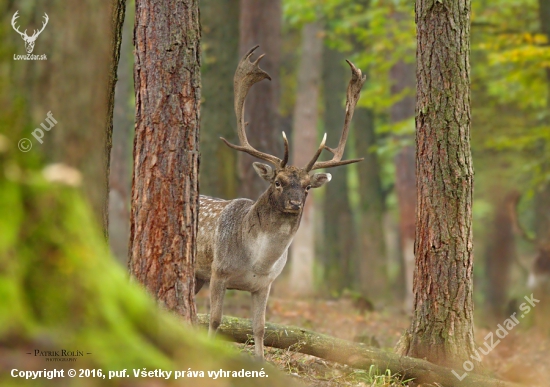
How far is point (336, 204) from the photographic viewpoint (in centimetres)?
2356

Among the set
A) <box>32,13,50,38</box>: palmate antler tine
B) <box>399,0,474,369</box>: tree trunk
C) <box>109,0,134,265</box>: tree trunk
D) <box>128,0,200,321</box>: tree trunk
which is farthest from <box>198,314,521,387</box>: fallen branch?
<box>109,0,134,265</box>: tree trunk

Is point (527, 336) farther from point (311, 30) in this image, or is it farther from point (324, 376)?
point (311, 30)

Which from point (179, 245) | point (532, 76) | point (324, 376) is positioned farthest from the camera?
point (532, 76)

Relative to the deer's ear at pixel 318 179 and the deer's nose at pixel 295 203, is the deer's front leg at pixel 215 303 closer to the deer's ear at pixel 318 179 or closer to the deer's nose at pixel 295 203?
the deer's nose at pixel 295 203

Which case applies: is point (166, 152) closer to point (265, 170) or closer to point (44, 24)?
point (44, 24)

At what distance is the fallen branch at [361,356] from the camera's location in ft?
24.6

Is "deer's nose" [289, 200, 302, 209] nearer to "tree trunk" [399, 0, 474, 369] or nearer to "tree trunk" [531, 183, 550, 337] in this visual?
"tree trunk" [399, 0, 474, 369]

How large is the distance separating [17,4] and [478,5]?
56.6 feet

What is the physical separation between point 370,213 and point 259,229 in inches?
567

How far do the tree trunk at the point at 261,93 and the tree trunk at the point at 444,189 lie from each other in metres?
7.42

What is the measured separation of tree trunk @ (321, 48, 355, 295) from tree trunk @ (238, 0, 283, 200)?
6.61 metres

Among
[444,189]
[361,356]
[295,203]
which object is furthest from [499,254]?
[361,356]

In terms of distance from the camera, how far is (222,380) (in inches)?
132

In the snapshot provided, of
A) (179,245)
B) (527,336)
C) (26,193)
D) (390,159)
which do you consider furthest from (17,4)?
(390,159)
